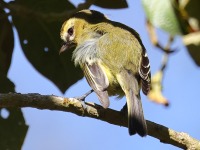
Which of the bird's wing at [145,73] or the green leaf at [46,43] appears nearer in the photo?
the bird's wing at [145,73]

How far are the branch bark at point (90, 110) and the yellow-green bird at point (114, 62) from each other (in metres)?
0.06

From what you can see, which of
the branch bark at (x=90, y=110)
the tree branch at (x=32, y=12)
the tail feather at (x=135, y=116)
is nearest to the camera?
the branch bark at (x=90, y=110)

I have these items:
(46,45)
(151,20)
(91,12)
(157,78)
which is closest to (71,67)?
(46,45)

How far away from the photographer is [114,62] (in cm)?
352

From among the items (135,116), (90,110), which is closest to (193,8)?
(90,110)

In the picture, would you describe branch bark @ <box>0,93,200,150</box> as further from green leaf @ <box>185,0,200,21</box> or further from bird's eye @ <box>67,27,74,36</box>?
bird's eye @ <box>67,27,74,36</box>

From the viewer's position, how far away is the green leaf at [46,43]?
3.62 meters

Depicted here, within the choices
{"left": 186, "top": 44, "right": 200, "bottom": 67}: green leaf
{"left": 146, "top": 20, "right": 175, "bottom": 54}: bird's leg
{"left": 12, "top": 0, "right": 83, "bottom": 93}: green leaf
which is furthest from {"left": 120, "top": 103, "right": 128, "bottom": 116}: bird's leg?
{"left": 186, "top": 44, "right": 200, "bottom": 67}: green leaf

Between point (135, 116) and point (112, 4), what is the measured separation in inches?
35.4

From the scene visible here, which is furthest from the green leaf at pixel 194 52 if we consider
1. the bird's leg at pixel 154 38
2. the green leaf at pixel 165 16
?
the bird's leg at pixel 154 38

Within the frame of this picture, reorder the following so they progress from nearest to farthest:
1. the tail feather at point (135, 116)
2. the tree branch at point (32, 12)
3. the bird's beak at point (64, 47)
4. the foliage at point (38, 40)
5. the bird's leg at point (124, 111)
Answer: the tail feather at point (135, 116), the bird's leg at point (124, 111), the foliage at point (38, 40), the tree branch at point (32, 12), the bird's beak at point (64, 47)

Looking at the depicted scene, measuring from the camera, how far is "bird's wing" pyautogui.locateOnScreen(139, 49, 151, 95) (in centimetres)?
322

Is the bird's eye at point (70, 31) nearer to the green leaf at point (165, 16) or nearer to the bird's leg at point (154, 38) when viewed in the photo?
the bird's leg at point (154, 38)

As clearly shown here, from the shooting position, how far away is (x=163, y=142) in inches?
112
